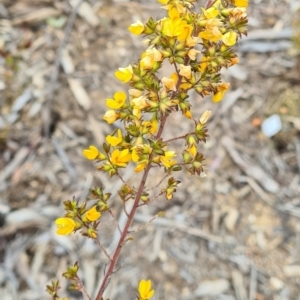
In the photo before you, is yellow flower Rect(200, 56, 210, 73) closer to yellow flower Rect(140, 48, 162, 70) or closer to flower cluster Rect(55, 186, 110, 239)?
yellow flower Rect(140, 48, 162, 70)

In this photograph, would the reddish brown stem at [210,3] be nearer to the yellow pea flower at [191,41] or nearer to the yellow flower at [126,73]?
the yellow pea flower at [191,41]

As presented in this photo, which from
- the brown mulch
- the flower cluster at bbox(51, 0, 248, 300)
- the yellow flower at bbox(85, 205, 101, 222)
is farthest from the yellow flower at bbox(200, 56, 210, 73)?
the brown mulch

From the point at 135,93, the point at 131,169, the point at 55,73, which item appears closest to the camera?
the point at 135,93

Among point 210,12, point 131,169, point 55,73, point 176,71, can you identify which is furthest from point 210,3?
point 55,73

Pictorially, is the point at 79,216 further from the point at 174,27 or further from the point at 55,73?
the point at 55,73

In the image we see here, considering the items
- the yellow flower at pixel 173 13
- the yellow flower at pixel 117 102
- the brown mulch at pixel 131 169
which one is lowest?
the brown mulch at pixel 131 169

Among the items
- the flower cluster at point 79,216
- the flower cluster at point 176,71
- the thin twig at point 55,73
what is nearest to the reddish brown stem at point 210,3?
the flower cluster at point 176,71

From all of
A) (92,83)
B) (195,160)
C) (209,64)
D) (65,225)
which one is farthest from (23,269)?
(209,64)
